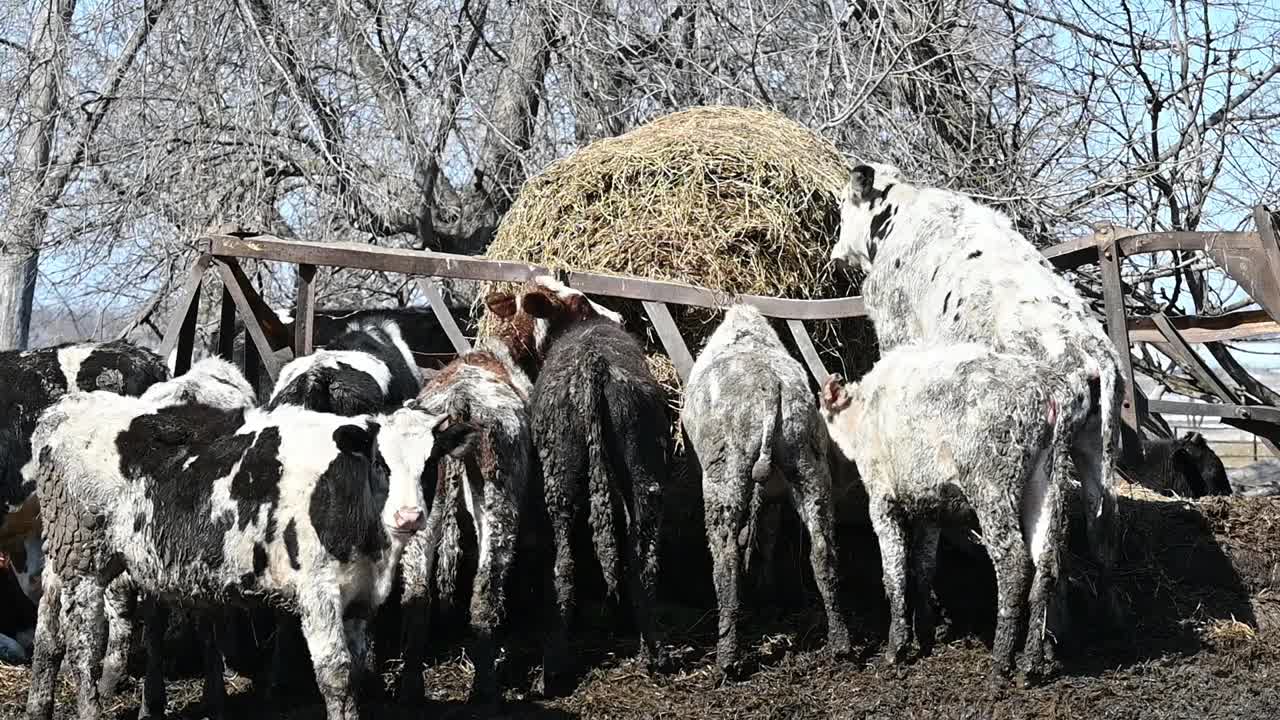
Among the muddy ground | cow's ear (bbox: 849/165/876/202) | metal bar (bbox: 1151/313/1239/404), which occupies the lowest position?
the muddy ground

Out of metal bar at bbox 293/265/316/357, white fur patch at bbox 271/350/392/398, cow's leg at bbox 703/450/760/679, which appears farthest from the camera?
metal bar at bbox 293/265/316/357

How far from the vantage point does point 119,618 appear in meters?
7.09

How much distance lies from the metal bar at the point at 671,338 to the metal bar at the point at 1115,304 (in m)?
2.72

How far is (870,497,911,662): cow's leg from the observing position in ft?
25.4

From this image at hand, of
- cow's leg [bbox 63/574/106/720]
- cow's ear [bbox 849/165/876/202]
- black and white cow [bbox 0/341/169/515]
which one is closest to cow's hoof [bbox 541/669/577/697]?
cow's leg [bbox 63/574/106/720]

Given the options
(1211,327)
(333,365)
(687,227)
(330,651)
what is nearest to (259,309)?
(333,365)

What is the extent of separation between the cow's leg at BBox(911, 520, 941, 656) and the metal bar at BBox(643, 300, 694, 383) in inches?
69.6

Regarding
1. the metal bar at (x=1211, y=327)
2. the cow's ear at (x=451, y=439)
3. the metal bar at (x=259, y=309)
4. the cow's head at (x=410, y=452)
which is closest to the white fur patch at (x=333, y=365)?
the metal bar at (x=259, y=309)

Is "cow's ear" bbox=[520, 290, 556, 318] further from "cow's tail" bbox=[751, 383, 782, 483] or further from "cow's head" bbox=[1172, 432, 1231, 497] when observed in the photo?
"cow's head" bbox=[1172, 432, 1231, 497]

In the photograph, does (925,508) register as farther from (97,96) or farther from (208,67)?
(97,96)

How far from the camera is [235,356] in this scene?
473 inches

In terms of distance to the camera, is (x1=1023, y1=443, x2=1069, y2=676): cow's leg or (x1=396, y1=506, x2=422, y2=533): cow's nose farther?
(x1=1023, y1=443, x2=1069, y2=676): cow's leg

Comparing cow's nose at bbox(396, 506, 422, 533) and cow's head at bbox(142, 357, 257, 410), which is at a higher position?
cow's head at bbox(142, 357, 257, 410)

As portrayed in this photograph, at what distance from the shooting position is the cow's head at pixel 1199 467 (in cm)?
1207
